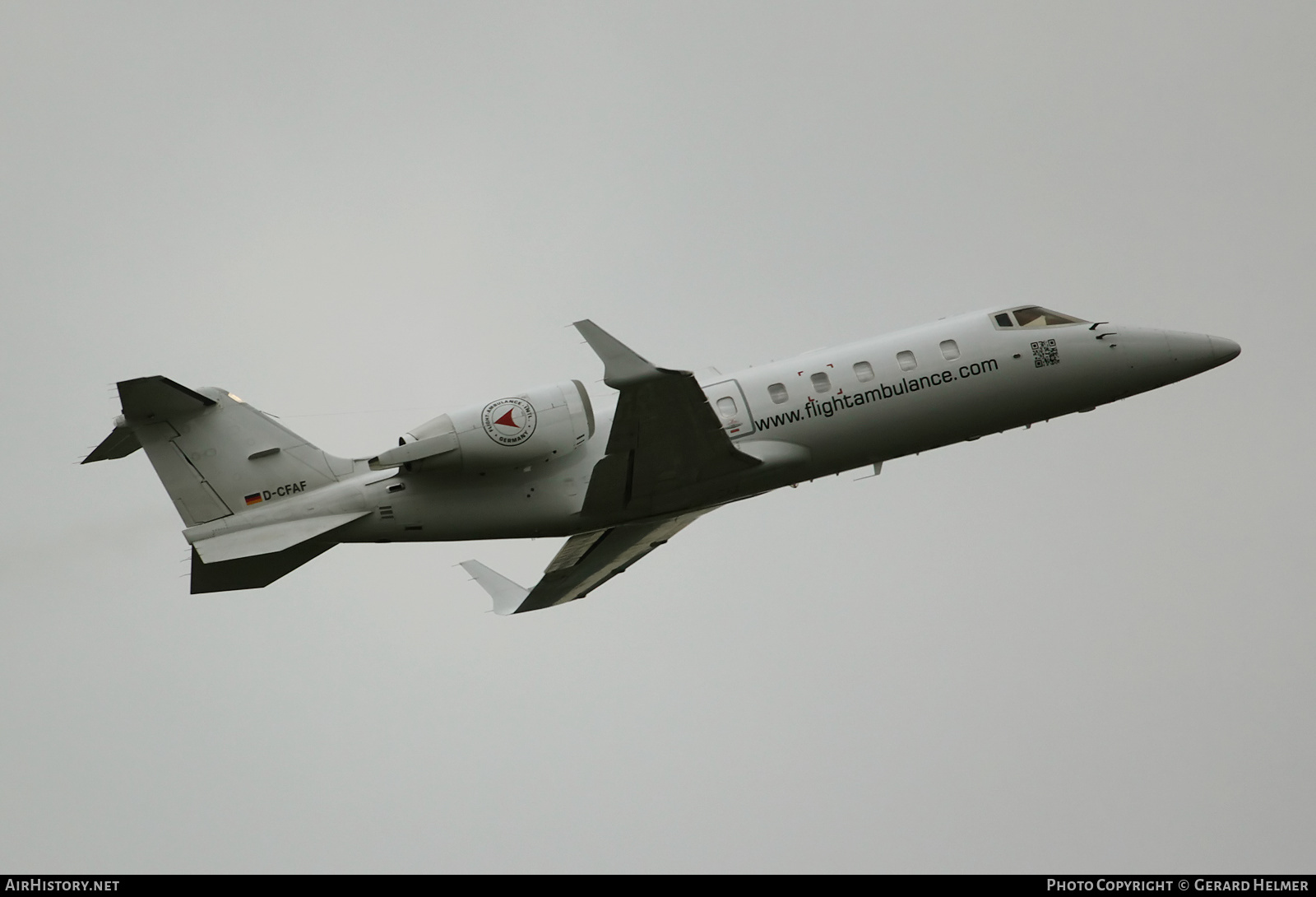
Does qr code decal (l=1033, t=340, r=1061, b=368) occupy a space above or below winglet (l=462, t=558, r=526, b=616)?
above

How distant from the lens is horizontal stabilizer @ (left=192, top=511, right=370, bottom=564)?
24.6 metres

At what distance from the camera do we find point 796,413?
85.3 feet

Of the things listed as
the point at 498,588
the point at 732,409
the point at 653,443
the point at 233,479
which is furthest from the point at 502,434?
the point at 498,588

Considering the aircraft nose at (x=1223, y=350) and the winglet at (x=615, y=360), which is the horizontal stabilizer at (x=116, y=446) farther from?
the aircraft nose at (x=1223, y=350)

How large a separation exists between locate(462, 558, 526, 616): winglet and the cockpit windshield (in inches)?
490

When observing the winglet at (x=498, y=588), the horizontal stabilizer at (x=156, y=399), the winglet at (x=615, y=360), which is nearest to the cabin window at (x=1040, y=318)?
the winglet at (x=615, y=360)

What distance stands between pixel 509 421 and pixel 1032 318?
37.1 feet

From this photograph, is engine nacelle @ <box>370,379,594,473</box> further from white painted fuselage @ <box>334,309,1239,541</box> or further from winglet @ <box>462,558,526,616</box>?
winglet @ <box>462,558,526,616</box>

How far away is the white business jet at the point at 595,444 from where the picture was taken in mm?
24688

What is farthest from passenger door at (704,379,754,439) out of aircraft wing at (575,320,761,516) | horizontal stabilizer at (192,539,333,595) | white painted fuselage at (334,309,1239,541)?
horizontal stabilizer at (192,539,333,595)

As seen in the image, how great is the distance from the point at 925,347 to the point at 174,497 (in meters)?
15.0

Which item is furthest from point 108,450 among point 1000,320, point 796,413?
point 1000,320

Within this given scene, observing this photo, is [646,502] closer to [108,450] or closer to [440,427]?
[440,427]

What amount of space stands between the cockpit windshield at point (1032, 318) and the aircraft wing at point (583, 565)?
7426 millimetres
